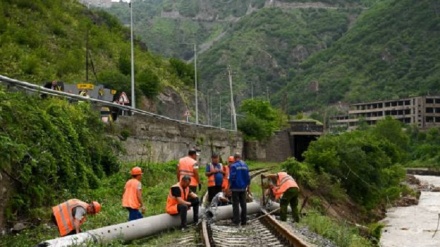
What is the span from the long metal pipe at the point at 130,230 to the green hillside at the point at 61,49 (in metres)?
23.5

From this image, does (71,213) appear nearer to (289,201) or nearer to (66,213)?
(66,213)

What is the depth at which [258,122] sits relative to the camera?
6556 cm

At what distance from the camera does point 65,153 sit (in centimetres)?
1486

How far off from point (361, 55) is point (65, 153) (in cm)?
17801

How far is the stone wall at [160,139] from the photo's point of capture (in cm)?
2380

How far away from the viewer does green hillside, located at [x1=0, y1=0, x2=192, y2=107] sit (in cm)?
4057

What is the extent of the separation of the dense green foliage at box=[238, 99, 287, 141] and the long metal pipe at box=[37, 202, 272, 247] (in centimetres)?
4812

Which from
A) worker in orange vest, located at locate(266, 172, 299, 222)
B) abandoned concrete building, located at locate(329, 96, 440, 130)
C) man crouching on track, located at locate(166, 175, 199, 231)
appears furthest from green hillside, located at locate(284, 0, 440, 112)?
man crouching on track, located at locate(166, 175, 199, 231)

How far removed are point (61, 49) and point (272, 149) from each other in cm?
2756

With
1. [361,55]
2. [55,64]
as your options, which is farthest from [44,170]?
[361,55]

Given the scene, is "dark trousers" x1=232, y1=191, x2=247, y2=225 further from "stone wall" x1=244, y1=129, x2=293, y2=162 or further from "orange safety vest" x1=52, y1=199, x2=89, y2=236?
"stone wall" x1=244, y1=129, x2=293, y2=162

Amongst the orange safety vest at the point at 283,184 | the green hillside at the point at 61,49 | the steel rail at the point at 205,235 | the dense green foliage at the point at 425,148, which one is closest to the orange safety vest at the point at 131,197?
the steel rail at the point at 205,235

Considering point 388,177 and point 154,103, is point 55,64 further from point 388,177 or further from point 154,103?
point 388,177

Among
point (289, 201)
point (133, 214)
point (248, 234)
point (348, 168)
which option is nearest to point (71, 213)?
point (133, 214)
